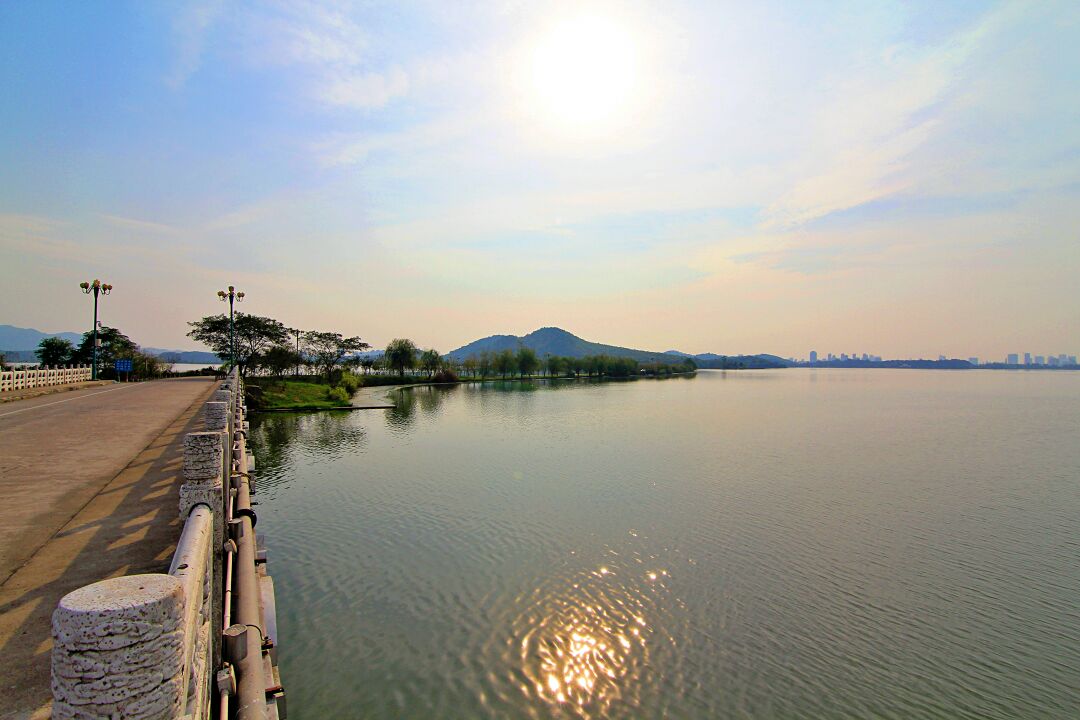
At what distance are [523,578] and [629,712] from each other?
5.30 m

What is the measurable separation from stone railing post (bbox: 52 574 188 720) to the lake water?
853cm

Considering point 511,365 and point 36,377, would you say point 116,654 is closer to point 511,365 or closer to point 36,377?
point 36,377

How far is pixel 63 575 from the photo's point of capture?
5664mm

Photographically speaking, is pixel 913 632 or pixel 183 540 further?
pixel 913 632

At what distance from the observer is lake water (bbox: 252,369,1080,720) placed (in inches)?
382

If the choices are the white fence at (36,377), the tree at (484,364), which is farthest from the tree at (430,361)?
the white fence at (36,377)

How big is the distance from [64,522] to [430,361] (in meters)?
102

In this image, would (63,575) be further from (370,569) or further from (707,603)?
(707,603)

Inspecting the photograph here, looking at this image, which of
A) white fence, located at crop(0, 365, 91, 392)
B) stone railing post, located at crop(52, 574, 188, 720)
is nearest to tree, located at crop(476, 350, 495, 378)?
white fence, located at crop(0, 365, 91, 392)

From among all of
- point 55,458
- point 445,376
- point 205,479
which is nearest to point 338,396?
point 445,376

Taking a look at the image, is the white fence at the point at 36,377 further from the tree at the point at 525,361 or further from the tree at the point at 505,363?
the tree at the point at 525,361

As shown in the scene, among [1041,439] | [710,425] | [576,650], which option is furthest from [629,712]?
[1041,439]

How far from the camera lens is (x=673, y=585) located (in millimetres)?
13734

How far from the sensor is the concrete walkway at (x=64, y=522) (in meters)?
4.32
